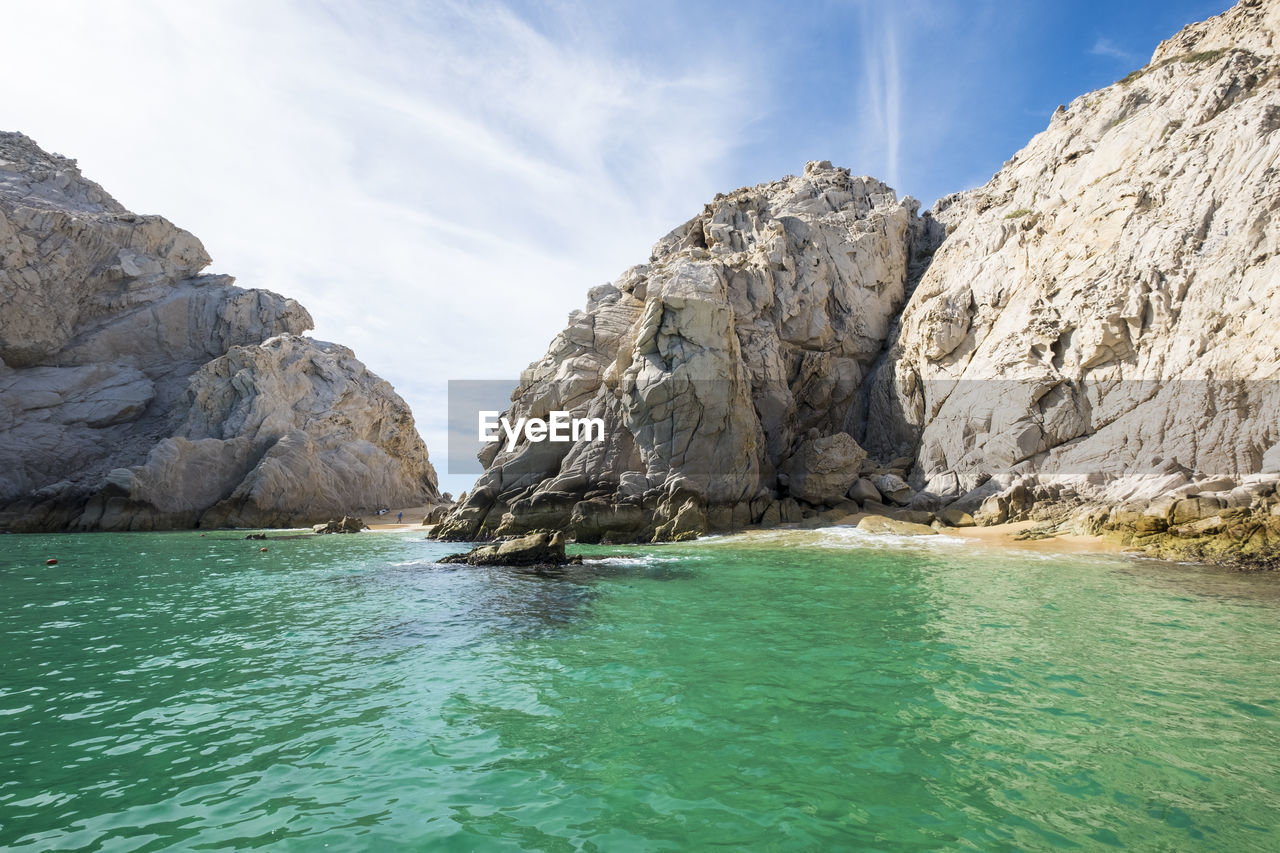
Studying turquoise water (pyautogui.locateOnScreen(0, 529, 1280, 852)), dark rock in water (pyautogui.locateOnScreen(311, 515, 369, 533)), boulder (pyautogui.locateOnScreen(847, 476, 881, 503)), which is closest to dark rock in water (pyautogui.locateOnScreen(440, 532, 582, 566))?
turquoise water (pyautogui.locateOnScreen(0, 529, 1280, 852))

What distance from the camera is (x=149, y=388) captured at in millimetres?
53125

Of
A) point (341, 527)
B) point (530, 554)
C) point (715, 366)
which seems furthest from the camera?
point (341, 527)

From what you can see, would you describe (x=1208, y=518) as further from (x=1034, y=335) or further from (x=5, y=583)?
(x=5, y=583)

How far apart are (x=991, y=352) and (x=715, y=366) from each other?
56.7 feet

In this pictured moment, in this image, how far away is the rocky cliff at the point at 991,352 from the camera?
25719mm

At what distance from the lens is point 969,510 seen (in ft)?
105

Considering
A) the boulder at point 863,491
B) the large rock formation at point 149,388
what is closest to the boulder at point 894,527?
the boulder at point 863,491

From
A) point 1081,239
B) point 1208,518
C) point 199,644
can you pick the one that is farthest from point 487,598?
point 1081,239

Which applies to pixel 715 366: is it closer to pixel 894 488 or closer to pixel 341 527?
pixel 894 488

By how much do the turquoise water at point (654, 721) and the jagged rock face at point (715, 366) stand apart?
1817 cm

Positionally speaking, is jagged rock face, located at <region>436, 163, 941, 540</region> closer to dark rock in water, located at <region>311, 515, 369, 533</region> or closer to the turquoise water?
dark rock in water, located at <region>311, 515, 369, 533</region>

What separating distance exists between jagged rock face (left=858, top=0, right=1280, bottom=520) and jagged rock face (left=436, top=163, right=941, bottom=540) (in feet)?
23.2

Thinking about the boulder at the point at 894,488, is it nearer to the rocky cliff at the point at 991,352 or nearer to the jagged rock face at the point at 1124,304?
the rocky cliff at the point at 991,352

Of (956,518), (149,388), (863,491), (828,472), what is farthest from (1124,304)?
(149,388)
